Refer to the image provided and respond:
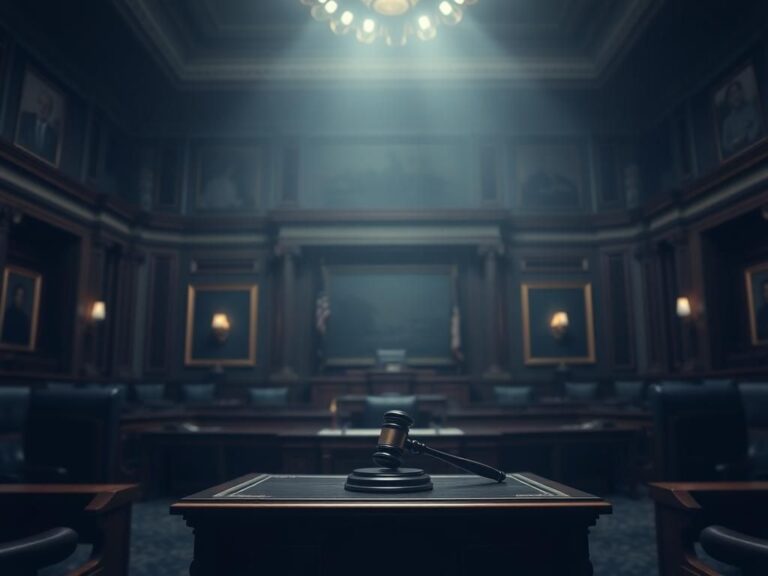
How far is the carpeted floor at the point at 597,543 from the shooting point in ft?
12.2

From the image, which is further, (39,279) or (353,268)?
(353,268)

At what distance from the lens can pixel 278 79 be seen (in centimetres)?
988

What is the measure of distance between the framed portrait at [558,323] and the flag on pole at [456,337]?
111 cm

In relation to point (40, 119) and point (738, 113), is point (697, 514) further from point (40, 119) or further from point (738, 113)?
point (40, 119)

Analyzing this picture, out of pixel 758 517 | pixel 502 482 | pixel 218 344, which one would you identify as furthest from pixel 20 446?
pixel 218 344

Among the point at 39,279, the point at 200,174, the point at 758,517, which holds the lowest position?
the point at 758,517

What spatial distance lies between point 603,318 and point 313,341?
15.8ft

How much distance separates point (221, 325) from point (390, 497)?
874 centimetres

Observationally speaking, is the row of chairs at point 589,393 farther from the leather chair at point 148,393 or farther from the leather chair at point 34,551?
the leather chair at point 34,551

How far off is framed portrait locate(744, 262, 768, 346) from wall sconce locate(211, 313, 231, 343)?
25.4 feet

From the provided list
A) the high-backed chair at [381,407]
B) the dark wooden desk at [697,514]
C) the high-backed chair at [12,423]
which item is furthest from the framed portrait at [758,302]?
the high-backed chair at [12,423]

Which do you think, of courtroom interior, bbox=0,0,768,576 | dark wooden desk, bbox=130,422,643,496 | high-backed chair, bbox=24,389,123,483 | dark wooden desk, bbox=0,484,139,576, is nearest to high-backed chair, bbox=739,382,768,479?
courtroom interior, bbox=0,0,768,576

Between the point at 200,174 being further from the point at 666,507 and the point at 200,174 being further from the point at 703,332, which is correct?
the point at 666,507

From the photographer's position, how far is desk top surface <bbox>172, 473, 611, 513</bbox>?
5.66ft
